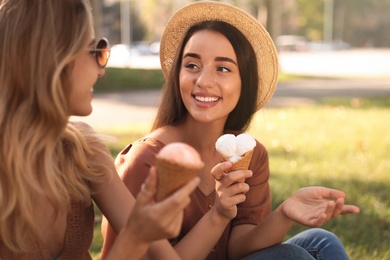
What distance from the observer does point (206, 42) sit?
9.60 ft

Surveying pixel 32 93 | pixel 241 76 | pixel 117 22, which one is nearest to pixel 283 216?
pixel 241 76

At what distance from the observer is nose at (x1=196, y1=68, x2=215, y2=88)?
2.85m

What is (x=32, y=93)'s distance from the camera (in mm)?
1909

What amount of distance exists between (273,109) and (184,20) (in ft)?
28.8

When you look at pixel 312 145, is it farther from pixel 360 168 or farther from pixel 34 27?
pixel 34 27

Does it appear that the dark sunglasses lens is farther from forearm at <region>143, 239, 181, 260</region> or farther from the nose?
the nose

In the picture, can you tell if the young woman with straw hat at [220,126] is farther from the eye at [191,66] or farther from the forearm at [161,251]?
the forearm at [161,251]

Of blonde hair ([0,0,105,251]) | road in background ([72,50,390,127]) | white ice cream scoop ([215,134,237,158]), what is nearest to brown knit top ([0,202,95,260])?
blonde hair ([0,0,105,251])

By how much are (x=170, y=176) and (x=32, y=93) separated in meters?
0.50

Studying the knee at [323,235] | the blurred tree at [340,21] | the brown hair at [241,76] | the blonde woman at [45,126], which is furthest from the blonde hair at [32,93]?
the blurred tree at [340,21]

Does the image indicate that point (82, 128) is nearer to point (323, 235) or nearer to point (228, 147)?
point (228, 147)

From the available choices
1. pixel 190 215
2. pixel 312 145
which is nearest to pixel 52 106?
pixel 190 215

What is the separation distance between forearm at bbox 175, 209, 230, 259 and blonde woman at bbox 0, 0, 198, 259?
1.85 ft

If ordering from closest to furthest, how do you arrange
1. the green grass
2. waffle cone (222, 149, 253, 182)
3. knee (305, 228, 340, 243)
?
waffle cone (222, 149, 253, 182) < knee (305, 228, 340, 243) < the green grass
